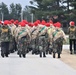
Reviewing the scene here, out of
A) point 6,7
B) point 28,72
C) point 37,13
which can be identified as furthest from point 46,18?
point 6,7

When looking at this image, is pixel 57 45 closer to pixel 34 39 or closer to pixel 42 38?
pixel 42 38

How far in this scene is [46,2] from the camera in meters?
63.1

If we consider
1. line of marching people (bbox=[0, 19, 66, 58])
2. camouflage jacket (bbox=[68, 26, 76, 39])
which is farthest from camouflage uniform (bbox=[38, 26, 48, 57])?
camouflage jacket (bbox=[68, 26, 76, 39])

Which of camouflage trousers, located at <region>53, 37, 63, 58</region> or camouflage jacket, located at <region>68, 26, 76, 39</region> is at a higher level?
camouflage jacket, located at <region>68, 26, 76, 39</region>

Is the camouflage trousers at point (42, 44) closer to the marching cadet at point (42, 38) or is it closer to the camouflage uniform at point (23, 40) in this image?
the marching cadet at point (42, 38)

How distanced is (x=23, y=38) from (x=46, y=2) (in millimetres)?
44159

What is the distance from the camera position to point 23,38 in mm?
19344

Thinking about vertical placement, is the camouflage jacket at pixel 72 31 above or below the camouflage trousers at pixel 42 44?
above

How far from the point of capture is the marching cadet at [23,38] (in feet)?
63.0

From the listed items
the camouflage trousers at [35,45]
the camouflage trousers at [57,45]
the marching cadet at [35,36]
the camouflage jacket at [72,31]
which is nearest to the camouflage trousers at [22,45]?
the marching cadet at [35,36]

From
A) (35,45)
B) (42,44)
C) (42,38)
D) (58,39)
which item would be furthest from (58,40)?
(35,45)

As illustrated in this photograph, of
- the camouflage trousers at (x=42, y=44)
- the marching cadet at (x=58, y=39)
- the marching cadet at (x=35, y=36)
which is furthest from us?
the marching cadet at (x=35, y=36)

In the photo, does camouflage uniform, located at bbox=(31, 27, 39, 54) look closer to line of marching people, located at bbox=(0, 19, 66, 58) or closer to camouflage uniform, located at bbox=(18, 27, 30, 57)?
line of marching people, located at bbox=(0, 19, 66, 58)

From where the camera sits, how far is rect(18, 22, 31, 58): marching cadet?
1920cm
